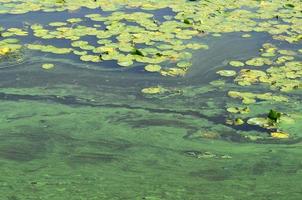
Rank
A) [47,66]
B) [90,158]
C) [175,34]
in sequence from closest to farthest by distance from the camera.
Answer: [90,158]
[47,66]
[175,34]

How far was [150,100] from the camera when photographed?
3.37m

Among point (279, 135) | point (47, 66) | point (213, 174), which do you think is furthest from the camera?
point (47, 66)

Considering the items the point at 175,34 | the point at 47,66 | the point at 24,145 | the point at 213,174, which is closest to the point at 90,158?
the point at 24,145

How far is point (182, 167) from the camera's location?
8.55ft

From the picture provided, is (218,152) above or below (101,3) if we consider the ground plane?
below

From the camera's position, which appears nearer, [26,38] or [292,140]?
[292,140]

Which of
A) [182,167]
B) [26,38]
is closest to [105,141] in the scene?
[182,167]

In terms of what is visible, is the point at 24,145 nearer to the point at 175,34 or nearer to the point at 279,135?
the point at 279,135

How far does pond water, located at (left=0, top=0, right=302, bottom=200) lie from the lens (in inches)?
96.3

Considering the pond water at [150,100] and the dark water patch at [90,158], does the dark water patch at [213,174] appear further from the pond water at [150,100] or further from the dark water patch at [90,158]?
the dark water patch at [90,158]

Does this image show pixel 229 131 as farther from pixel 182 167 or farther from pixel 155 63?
pixel 155 63

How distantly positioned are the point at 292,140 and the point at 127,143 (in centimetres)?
98

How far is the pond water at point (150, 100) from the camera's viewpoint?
96.3 inches

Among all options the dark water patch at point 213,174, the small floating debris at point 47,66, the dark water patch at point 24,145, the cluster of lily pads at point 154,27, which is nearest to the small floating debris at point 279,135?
the dark water patch at point 213,174
